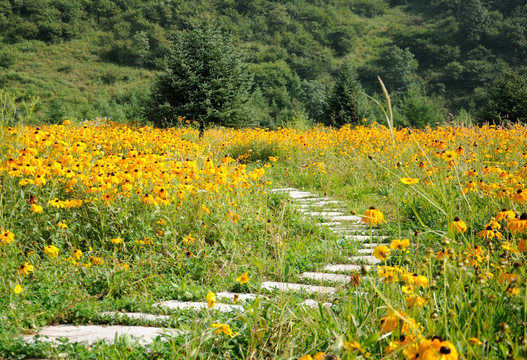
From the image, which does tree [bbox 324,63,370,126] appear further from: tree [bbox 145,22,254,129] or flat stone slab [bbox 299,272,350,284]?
flat stone slab [bbox 299,272,350,284]

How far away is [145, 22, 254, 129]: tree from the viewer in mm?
11695

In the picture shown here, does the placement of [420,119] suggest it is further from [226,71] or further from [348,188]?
[348,188]

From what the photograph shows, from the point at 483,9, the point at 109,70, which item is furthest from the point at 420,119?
the point at 483,9

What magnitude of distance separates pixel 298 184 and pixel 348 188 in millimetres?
911

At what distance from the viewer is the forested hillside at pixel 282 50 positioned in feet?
113

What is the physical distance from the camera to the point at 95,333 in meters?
1.76

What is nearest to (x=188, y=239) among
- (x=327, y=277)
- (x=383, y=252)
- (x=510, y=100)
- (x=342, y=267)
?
(x=327, y=277)

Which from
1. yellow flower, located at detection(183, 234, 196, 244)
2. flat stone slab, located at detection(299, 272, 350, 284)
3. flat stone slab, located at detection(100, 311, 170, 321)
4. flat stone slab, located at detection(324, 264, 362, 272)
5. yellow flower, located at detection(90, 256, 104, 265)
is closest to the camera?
flat stone slab, located at detection(100, 311, 170, 321)

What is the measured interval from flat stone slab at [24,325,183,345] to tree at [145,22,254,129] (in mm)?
9989

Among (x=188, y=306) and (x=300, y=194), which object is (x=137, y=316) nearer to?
(x=188, y=306)

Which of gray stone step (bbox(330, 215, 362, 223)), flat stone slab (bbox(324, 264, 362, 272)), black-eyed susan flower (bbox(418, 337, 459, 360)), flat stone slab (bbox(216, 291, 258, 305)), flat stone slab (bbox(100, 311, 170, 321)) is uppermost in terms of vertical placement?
black-eyed susan flower (bbox(418, 337, 459, 360))

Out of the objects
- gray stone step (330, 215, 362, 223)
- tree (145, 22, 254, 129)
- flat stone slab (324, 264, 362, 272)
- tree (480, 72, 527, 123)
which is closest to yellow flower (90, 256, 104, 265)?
flat stone slab (324, 264, 362, 272)

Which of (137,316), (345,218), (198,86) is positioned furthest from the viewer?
(198,86)

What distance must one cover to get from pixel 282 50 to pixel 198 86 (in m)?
45.8
